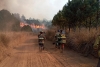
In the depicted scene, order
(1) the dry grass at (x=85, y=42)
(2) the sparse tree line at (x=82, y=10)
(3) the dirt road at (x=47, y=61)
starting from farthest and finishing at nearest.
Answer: (2) the sparse tree line at (x=82, y=10), (1) the dry grass at (x=85, y=42), (3) the dirt road at (x=47, y=61)

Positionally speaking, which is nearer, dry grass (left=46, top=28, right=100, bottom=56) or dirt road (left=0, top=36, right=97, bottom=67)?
dirt road (left=0, top=36, right=97, bottom=67)

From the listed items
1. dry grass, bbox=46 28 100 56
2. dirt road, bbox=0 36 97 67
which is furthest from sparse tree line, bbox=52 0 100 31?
dirt road, bbox=0 36 97 67

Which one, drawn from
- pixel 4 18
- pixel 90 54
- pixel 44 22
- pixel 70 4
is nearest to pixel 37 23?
pixel 44 22

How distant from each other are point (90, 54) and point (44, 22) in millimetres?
179875

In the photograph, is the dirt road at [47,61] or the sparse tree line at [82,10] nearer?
the dirt road at [47,61]

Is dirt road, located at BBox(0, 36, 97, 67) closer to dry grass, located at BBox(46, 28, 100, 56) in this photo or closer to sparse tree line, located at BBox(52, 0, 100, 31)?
dry grass, located at BBox(46, 28, 100, 56)

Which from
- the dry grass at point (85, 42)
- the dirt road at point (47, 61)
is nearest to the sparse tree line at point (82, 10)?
the dry grass at point (85, 42)

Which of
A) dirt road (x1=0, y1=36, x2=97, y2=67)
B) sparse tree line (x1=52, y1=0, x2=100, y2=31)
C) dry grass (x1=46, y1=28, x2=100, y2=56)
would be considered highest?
sparse tree line (x1=52, y1=0, x2=100, y2=31)

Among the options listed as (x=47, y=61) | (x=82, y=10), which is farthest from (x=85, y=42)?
(x=82, y=10)

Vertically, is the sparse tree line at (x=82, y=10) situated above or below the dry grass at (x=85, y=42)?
above

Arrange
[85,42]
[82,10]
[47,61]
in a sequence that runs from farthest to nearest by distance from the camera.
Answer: [82,10], [85,42], [47,61]

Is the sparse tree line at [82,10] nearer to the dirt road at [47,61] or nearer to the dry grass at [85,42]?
the dry grass at [85,42]

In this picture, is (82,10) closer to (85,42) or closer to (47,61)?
(85,42)

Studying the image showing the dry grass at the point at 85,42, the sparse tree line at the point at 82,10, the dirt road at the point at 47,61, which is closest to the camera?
the dirt road at the point at 47,61
